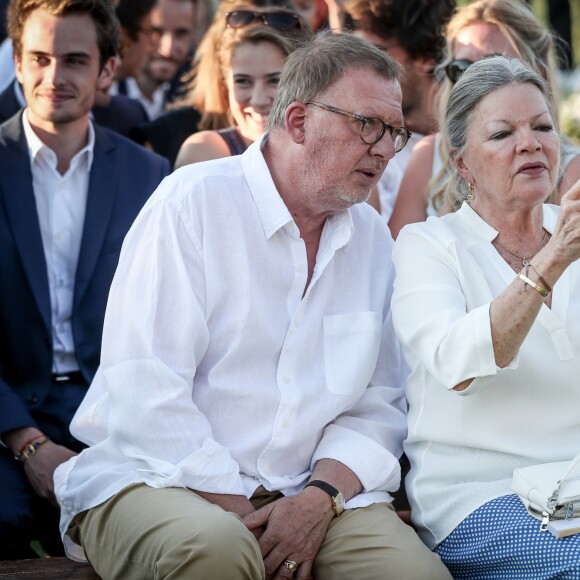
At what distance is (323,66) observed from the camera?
3.37m

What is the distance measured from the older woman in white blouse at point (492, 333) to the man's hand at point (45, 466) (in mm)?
1279

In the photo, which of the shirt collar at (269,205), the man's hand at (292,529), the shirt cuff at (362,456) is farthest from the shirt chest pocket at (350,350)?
the man's hand at (292,529)

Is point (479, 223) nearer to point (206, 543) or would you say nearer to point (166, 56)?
point (206, 543)

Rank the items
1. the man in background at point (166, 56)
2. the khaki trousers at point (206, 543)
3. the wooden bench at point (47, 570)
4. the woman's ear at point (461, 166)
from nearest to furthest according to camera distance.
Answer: the khaki trousers at point (206, 543)
the wooden bench at point (47, 570)
the woman's ear at point (461, 166)
the man in background at point (166, 56)

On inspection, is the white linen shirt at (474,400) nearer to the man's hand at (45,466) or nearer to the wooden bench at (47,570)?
the wooden bench at (47,570)

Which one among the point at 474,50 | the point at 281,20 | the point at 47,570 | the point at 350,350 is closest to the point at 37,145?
the point at 281,20

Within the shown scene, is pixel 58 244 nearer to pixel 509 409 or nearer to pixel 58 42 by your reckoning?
pixel 58 42

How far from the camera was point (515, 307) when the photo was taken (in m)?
2.83

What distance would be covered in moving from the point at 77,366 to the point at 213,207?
3.80 feet

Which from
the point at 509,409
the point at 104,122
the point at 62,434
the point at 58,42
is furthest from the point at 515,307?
the point at 104,122

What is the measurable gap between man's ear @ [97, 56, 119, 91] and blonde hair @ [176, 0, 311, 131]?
17.9 inches

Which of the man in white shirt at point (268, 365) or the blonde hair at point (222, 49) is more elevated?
the blonde hair at point (222, 49)

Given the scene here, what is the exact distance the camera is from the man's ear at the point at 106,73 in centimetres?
473

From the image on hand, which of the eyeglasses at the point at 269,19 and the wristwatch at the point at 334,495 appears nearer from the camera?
the wristwatch at the point at 334,495
